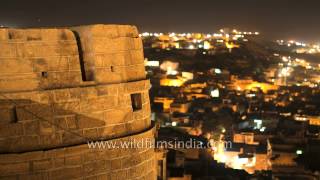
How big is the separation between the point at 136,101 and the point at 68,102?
1.04 metres

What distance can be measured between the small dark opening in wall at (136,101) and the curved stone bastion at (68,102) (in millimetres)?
13

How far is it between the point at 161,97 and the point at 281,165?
19.2 m

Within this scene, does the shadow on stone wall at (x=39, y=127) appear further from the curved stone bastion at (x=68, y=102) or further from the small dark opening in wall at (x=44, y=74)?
the small dark opening in wall at (x=44, y=74)

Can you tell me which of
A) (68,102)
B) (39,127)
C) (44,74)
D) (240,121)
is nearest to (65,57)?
(44,74)

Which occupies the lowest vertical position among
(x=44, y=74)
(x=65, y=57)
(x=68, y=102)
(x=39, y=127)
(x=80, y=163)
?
(x=80, y=163)

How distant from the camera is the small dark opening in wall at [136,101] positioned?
559cm

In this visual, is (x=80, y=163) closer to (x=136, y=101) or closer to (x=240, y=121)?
(x=136, y=101)

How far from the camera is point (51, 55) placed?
4.82 meters

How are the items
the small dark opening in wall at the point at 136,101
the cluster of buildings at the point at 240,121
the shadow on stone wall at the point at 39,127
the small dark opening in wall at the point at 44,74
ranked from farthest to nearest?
the cluster of buildings at the point at 240,121 < the small dark opening in wall at the point at 136,101 < the small dark opening in wall at the point at 44,74 < the shadow on stone wall at the point at 39,127

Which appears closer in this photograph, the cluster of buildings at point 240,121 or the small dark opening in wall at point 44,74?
the small dark opening in wall at point 44,74

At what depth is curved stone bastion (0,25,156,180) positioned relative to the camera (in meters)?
4.61

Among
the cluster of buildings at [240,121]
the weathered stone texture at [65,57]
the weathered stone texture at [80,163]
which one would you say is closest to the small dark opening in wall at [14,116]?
the weathered stone texture at [65,57]

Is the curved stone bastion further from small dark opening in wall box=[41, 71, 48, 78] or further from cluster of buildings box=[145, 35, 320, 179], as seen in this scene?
cluster of buildings box=[145, 35, 320, 179]

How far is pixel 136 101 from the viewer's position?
18.5 feet
